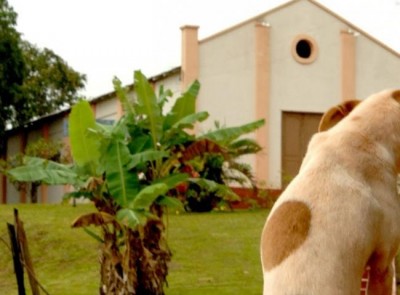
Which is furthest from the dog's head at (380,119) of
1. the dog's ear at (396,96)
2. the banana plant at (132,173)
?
the banana plant at (132,173)

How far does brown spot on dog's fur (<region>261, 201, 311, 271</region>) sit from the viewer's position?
2.94 meters

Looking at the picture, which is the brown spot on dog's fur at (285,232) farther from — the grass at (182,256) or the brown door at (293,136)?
the brown door at (293,136)

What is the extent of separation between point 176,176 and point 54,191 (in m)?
21.0

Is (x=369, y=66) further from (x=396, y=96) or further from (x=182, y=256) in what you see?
(x=396, y=96)

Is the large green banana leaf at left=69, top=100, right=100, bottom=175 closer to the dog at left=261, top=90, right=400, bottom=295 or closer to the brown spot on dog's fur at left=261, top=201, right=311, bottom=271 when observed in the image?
the dog at left=261, top=90, right=400, bottom=295

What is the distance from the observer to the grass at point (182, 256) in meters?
12.4

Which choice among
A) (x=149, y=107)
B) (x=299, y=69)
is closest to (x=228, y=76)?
(x=299, y=69)

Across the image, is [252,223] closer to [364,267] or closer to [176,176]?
[176,176]

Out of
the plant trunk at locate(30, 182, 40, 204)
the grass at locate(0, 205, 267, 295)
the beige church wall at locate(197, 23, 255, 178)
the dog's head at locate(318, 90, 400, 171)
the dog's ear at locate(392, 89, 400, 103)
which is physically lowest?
the grass at locate(0, 205, 267, 295)

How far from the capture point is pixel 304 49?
88.5ft

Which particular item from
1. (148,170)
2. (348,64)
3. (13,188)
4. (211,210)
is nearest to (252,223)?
(211,210)

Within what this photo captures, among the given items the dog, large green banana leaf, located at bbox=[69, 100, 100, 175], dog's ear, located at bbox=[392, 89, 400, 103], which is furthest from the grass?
the dog

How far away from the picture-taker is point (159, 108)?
1133cm

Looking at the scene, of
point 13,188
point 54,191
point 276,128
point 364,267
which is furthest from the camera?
point 13,188
